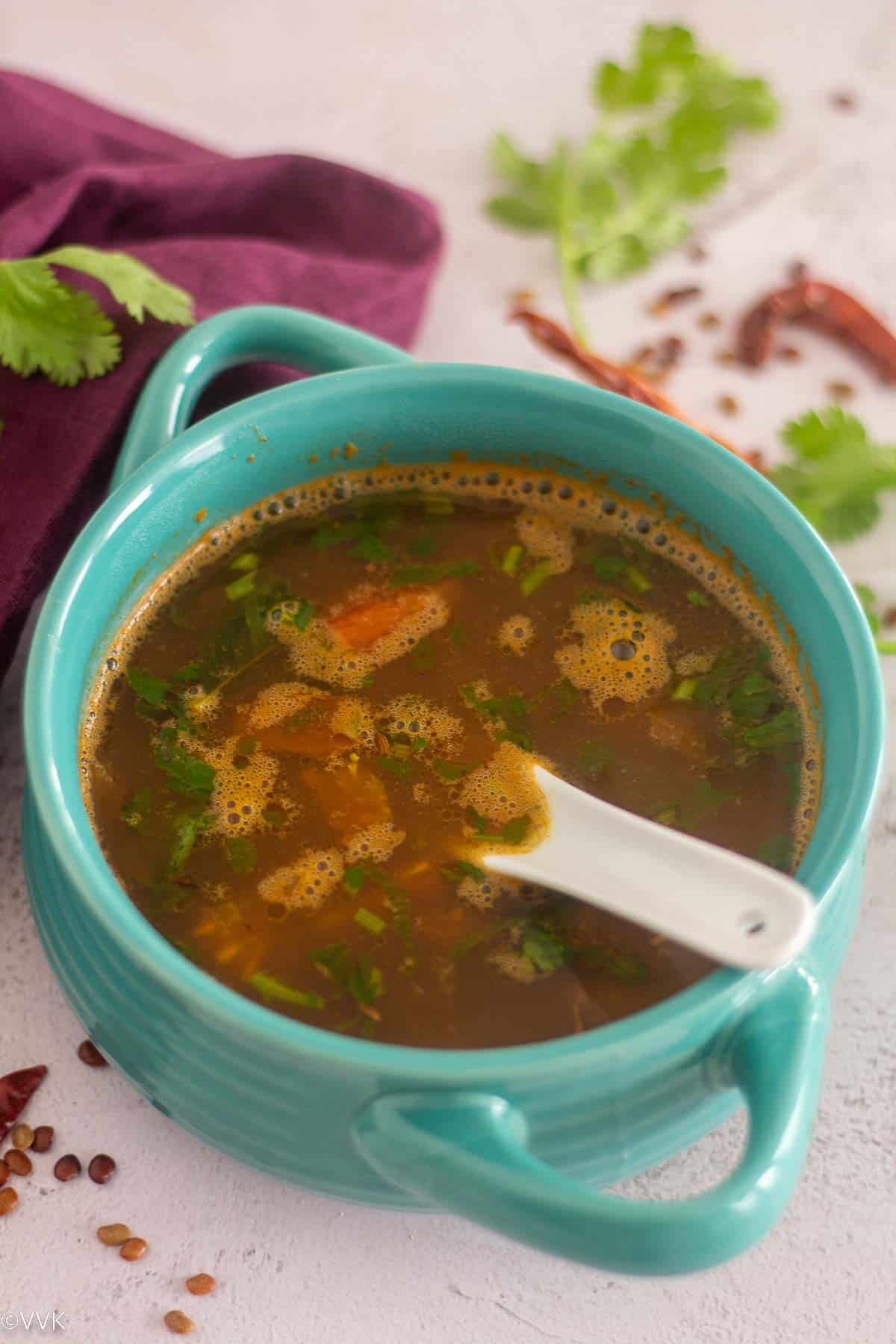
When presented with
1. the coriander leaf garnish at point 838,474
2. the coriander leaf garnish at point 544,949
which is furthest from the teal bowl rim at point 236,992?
the coriander leaf garnish at point 838,474

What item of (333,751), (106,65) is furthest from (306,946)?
(106,65)

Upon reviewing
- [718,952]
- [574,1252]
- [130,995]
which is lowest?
[130,995]

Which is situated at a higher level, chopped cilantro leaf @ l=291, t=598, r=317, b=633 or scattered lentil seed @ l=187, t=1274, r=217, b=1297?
chopped cilantro leaf @ l=291, t=598, r=317, b=633

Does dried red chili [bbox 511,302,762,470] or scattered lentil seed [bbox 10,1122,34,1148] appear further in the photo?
dried red chili [bbox 511,302,762,470]

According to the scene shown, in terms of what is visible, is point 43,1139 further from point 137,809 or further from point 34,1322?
point 137,809

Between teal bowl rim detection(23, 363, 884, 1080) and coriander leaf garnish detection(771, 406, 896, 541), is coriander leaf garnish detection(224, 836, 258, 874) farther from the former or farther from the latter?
coriander leaf garnish detection(771, 406, 896, 541)

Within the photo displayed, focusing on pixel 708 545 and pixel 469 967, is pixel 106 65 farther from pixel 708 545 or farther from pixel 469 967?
pixel 469 967

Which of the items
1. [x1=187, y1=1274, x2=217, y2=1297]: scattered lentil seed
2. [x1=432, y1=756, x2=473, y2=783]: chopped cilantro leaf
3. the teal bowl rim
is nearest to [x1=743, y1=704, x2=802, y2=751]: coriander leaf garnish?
the teal bowl rim
